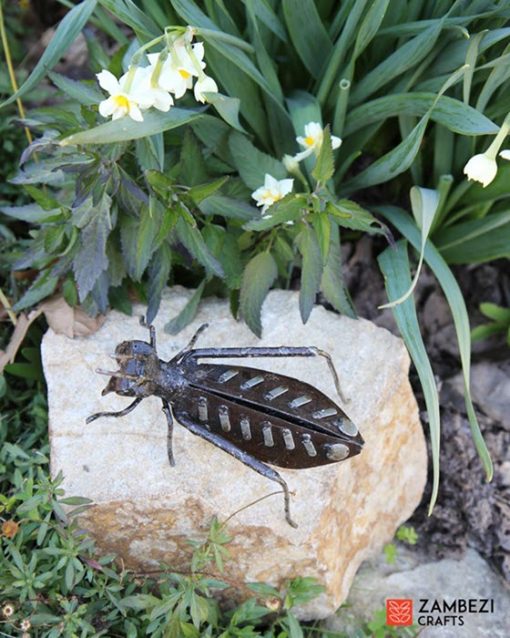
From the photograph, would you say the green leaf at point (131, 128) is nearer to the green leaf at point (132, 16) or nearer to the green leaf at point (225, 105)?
the green leaf at point (225, 105)

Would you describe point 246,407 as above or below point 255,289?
below

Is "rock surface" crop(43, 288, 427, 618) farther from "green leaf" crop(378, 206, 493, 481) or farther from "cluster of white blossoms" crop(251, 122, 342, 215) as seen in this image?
"cluster of white blossoms" crop(251, 122, 342, 215)

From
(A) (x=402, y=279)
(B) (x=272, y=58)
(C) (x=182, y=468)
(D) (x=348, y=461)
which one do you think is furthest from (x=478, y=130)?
(C) (x=182, y=468)

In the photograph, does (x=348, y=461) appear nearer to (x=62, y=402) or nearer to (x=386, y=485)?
(x=386, y=485)

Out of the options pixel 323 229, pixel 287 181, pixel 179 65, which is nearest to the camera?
pixel 179 65

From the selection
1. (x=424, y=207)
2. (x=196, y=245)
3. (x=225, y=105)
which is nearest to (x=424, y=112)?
(x=424, y=207)

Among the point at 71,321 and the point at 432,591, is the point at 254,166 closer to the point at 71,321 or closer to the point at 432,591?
the point at 71,321

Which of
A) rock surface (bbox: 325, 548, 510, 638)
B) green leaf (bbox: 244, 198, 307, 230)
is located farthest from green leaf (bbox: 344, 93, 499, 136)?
rock surface (bbox: 325, 548, 510, 638)
